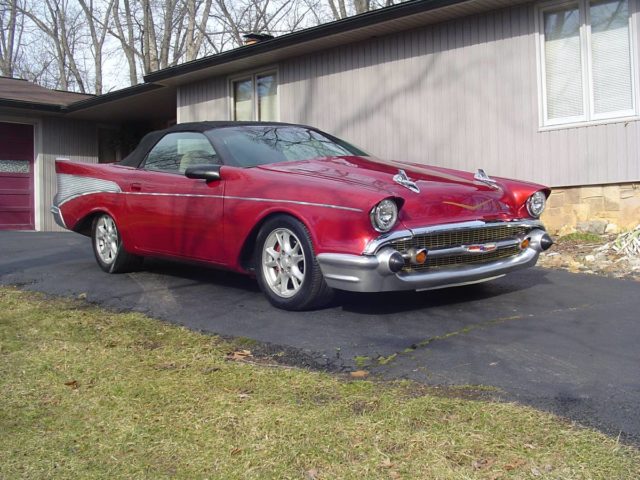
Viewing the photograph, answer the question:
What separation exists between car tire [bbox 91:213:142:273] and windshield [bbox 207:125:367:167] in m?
1.57

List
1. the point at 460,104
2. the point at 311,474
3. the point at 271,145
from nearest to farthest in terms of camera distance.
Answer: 1. the point at 311,474
2. the point at 271,145
3. the point at 460,104

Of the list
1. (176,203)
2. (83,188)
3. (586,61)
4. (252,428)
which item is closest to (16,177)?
(83,188)

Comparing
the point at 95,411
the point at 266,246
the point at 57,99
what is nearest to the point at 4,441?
the point at 95,411

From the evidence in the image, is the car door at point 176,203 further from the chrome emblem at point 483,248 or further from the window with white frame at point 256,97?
the window with white frame at point 256,97

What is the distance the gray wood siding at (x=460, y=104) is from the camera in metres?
8.11

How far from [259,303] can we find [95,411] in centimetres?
211

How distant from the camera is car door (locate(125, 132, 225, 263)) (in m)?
5.05

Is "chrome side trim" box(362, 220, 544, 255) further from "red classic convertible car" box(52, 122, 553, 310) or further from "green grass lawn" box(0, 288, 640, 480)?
"green grass lawn" box(0, 288, 640, 480)

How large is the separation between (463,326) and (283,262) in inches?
52.6

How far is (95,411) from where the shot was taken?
289cm

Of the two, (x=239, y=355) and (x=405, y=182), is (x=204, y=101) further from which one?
(x=239, y=355)

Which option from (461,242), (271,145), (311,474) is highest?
(271,145)

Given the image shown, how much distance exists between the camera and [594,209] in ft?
26.4

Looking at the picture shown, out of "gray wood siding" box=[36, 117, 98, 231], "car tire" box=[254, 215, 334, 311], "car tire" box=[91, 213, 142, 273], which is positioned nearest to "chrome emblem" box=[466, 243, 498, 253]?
"car tire" box=[254, 215, 334, 311]
